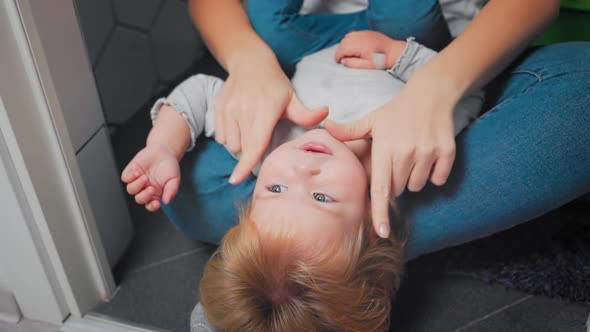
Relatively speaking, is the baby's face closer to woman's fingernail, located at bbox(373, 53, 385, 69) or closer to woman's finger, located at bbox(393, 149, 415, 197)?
woman's finger, located at bbox(393, 149, 415, 197)

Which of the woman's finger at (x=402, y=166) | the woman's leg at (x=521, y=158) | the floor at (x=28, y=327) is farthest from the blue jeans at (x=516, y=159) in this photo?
the floor at (x=28, y=327)

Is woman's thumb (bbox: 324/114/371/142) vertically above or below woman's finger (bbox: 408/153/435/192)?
above

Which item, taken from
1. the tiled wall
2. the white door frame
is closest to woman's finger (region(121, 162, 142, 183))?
the white door frame

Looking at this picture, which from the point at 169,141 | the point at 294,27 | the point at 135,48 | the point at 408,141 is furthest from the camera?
the point at 135,48

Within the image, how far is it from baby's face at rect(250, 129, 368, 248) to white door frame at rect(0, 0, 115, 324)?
0.29m

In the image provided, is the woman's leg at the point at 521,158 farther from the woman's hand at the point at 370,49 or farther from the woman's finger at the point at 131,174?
the woman's finger at the point at 131,174

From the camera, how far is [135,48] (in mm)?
1243

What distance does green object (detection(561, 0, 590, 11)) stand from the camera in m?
0.91

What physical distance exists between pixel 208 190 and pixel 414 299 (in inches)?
15.5

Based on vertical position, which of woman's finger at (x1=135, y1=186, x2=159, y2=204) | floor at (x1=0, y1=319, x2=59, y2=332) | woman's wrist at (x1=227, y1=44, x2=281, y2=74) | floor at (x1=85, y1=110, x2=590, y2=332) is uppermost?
woman's wrist at (x1=227, y1=44, x2=281, y2=74)

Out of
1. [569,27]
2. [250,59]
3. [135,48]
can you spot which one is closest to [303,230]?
[250,59]

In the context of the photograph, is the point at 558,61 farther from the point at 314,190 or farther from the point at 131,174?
the point at 131,174

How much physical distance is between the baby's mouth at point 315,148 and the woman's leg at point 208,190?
0.49 feet

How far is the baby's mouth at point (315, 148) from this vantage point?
28.1 inches
